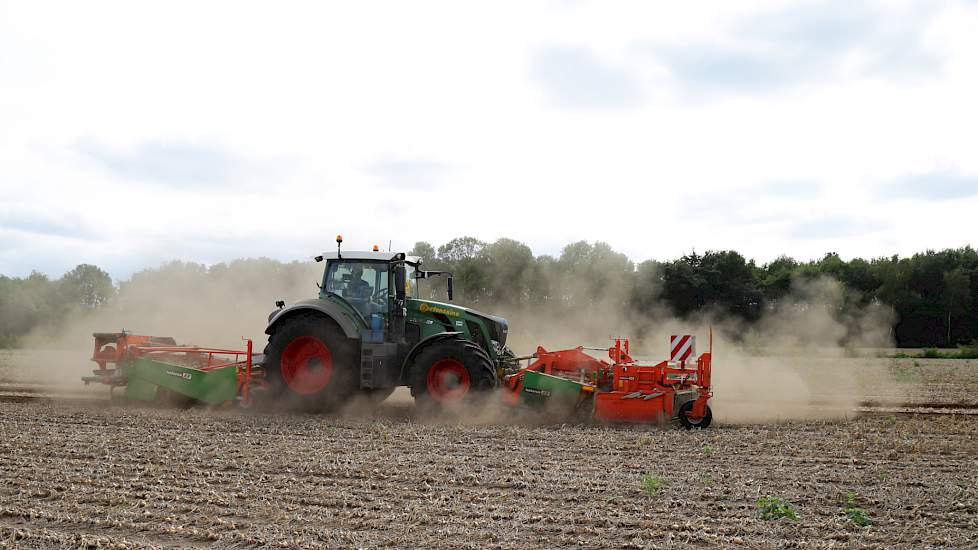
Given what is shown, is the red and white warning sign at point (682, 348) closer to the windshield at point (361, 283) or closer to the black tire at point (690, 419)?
the black tire at point (690, 419)

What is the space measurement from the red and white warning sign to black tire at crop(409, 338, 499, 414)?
283 cm

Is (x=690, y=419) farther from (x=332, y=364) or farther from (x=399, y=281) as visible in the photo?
(x=332, y=364)

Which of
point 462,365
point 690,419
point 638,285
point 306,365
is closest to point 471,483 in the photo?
point 462,365

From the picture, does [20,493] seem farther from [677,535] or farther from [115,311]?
[115,311]

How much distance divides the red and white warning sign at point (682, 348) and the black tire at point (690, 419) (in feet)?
2.91

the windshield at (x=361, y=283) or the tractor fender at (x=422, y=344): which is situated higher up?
the windshield at (x=361, y=283)

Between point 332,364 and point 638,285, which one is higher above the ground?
point 638,285

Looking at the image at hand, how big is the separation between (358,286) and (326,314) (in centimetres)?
75

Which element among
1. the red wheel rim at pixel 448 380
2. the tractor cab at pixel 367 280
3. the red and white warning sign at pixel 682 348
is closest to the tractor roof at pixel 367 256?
the tractor cab at pixel 367 280

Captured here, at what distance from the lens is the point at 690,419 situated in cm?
1104

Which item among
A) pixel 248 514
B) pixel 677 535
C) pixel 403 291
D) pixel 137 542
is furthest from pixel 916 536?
pixel 403 291

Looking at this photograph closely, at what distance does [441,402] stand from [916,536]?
7.24 m

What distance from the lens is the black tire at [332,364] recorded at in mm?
12367

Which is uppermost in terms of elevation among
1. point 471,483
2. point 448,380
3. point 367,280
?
point 367,280
